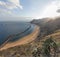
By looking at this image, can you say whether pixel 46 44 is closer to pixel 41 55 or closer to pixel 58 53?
pixel 41 55

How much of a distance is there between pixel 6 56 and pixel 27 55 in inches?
393

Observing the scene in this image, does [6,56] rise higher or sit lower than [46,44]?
lower

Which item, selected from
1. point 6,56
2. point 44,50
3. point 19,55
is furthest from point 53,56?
point 6,56

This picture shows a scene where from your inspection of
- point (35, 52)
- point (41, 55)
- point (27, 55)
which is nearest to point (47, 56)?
point (41, 55)

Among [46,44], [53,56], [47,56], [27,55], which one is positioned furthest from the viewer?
[27,55]

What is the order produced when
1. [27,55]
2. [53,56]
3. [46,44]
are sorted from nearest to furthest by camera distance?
[46,44] → [53,56] → [27,55]

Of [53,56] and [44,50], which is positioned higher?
[44,50]

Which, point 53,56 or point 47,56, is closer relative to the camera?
point 47,56

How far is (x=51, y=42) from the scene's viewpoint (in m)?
47.9

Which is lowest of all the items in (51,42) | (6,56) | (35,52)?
(6,56)

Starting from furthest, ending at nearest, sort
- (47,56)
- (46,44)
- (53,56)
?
(53,56)
(47,56)
(46,44)

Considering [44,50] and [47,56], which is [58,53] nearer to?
[47,56]

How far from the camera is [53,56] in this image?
2270 inches

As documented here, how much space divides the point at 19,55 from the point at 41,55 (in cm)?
1309
